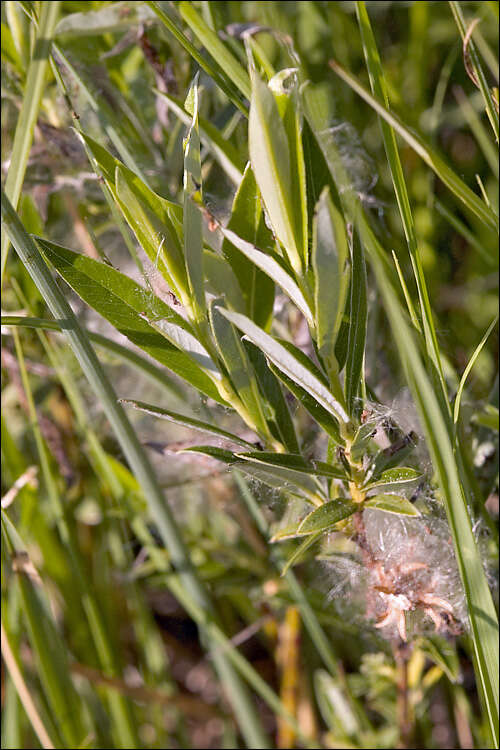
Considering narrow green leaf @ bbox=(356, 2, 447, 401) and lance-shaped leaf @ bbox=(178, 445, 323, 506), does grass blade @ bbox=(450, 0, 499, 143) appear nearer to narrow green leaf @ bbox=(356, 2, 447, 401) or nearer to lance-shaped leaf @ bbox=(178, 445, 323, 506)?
narrow green leaf @ bbox=(356, 2, 447, 401)

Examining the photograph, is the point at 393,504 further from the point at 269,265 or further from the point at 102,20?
the point at 102,20

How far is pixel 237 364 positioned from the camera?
56 cm

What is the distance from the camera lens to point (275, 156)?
0.47 metres

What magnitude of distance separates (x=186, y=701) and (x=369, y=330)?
705mm

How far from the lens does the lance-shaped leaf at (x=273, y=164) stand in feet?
1.47

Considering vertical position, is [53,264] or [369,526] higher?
[53,264]

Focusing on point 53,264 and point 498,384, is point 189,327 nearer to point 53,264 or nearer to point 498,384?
point 53,264

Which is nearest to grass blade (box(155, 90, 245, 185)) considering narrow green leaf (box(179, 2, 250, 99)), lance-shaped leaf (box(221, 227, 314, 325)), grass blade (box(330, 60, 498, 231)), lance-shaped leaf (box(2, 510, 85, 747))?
narrow green leaf (box(179, 2, 250, 99))

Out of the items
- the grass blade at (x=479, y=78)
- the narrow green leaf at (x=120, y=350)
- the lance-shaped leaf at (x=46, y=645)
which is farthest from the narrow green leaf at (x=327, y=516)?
the lance-shaped leaf at (x=46, y=645)

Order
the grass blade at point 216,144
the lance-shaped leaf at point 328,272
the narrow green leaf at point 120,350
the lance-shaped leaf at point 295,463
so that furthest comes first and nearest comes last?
the grass blade at point 216,144 → the narrow green leaf at point 120,350 → the lance-shaped leaf at point 295,463 → the lance-shaped leaf at point 328,272

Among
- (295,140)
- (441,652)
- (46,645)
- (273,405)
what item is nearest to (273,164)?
(295,140)

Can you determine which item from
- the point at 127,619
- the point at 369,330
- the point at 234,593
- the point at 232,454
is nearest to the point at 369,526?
the point at 232,454

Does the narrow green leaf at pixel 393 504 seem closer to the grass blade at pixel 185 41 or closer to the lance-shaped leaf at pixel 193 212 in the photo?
the lance-shaped leaf at pixel 193 212

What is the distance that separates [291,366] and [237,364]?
0.19ft
